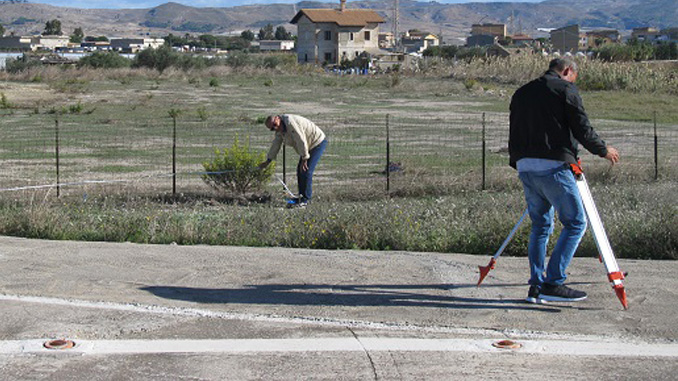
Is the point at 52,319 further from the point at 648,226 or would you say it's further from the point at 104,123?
the point at 104,123

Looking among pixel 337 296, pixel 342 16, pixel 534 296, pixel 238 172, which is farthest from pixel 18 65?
pixel 534 296

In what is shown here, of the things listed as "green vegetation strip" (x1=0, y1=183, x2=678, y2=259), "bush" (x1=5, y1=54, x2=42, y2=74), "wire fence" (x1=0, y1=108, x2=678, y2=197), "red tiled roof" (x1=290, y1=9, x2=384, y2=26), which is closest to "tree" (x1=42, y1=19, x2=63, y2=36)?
"red tiled roof" (x1=290, y1=9, x2=384, y2=26)

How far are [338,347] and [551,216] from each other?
7.02 ft

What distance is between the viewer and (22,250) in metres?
8.82

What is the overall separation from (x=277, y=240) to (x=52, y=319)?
A: 11.7 feet

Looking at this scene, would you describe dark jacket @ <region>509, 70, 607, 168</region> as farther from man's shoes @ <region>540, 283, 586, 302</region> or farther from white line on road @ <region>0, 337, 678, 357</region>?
white line on road @ <region>0, 337, 678, 357</region>

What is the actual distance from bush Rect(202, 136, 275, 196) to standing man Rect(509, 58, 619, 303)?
9.58m

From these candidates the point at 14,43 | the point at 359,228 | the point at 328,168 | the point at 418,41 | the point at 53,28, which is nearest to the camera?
the point at 359,228

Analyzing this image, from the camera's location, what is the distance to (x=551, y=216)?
7.06m

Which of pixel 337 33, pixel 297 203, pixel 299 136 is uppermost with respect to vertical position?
pixel 337 33

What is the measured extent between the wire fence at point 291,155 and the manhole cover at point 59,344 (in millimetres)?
8657

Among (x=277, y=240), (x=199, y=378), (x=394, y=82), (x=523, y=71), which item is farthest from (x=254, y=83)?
(x=199, y=378)

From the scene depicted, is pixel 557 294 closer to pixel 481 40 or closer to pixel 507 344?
pixel 507 344

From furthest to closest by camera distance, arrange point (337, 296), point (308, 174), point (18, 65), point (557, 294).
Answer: point (18, 65)
point (308, 174)
point (337, 296)
point (557, 294)
